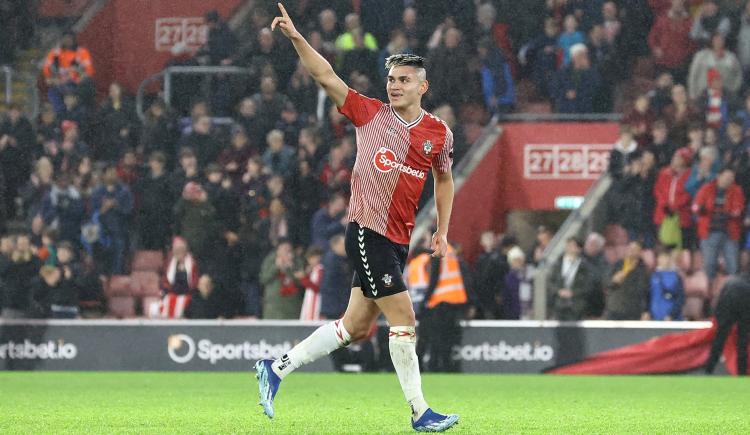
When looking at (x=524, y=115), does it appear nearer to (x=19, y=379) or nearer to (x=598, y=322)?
(x=598, y=322)

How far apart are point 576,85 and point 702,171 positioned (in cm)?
290

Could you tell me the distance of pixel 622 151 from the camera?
18797mm

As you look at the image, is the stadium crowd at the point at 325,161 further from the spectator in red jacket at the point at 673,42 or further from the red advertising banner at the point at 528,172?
the red advertising banner at the point at 528,172

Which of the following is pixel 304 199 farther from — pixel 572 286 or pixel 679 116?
pixel 679 116

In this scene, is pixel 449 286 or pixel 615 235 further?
pixel 615 235

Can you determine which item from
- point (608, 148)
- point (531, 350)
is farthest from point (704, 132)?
point (531, 350)

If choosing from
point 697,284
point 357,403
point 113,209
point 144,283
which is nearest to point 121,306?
point 144,283

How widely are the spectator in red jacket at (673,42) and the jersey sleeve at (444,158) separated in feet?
40.0

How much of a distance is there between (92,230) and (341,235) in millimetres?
4176

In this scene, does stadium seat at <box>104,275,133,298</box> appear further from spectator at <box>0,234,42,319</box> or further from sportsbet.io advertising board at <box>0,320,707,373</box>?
sportsbet.io advertising board at <box>0,320,707,373</box>

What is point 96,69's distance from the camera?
77.2 ft

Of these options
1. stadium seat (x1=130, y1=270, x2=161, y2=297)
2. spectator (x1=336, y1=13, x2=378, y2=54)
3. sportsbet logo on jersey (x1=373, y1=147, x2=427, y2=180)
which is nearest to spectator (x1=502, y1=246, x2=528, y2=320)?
spectator (x1=336, y1=13, x2=378, y2=54)

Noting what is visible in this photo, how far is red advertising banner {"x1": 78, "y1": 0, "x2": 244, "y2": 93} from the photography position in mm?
23328

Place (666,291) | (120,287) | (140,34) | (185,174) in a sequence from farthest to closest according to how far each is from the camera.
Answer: (140,34)
(120,287)
(185,174)
(666,291)
